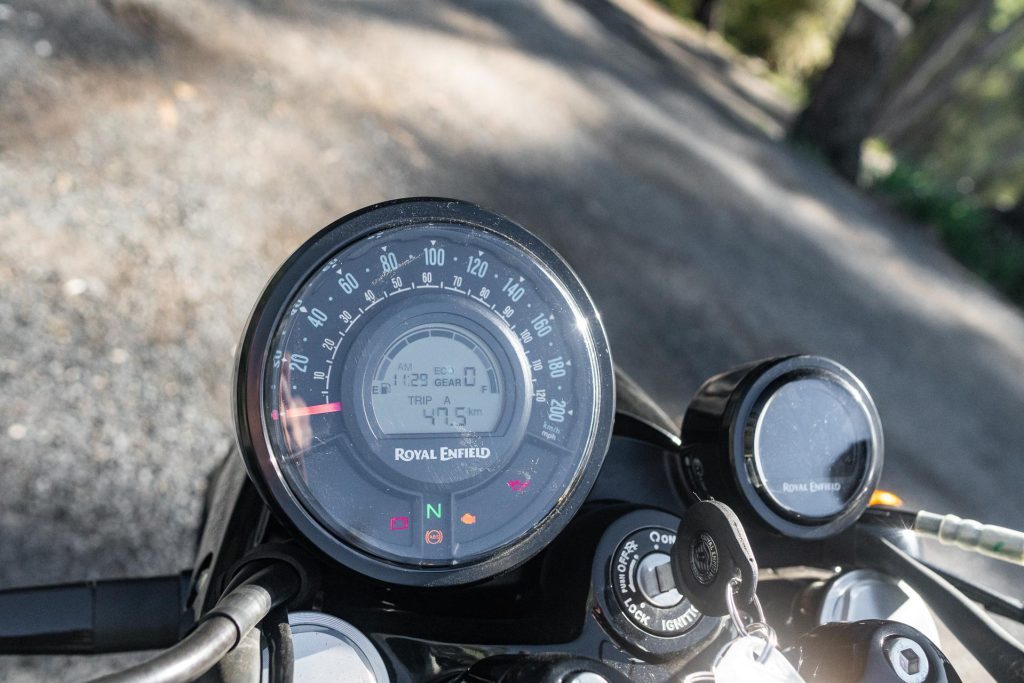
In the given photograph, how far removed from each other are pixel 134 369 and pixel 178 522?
54 centimetres

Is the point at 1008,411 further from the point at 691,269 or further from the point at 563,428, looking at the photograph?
the point at 563,428

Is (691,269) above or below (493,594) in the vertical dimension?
below

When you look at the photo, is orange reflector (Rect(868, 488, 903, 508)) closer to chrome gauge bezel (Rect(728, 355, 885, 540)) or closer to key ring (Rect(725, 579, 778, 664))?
chrome gauge bezel (Rect(728, 355, 885, 540))

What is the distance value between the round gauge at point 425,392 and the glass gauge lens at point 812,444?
0.24 m

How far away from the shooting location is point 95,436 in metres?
2.44

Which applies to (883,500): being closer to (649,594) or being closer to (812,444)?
(812,444)

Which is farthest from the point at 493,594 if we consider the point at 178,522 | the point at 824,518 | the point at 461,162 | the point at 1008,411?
the point at 1008,411

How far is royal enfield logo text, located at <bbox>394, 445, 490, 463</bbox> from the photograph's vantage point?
40.3 inches

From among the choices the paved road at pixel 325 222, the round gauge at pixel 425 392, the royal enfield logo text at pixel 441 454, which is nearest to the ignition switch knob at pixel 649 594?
the round gauge at pixel 425 392

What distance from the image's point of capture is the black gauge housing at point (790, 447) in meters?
1.12

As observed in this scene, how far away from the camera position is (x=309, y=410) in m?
1.00

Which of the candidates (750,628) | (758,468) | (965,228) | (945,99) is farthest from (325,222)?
(945,99)

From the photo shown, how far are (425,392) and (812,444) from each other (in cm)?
55

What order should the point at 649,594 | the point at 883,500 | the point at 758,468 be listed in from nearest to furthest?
the point at 649,594 < the point at 758,468 < the point at 883,500
